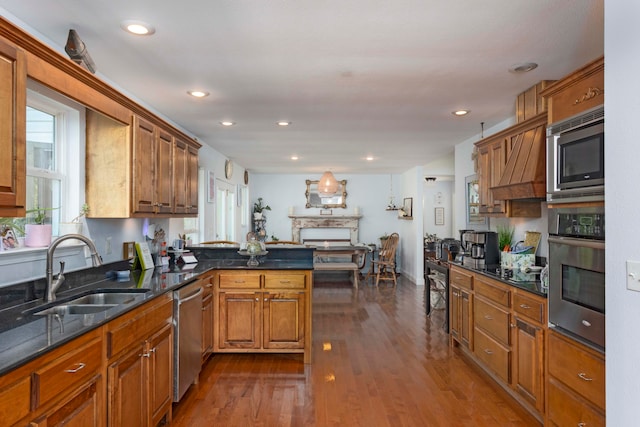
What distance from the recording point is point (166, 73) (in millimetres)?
3193

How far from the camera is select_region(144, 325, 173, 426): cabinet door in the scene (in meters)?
2.44

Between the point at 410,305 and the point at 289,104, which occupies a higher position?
the point at 289,104

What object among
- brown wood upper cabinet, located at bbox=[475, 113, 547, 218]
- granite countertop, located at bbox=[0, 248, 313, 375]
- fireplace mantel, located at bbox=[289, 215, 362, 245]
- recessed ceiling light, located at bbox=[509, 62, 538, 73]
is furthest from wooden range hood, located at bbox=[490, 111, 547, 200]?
fireplace mantel, located at bbox=[289, 215, 362, 245]

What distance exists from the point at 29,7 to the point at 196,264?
2.60m

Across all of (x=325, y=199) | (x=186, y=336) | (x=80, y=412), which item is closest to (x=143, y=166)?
(x=186, y=336)

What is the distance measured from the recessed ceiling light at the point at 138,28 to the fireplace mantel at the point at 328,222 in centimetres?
766

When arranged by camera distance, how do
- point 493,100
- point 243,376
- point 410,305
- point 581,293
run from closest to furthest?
point 581,293, point 243,376, point 493,100, point 410,305

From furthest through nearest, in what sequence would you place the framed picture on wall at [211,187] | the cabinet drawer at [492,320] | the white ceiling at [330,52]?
1. the framed picture on wall at [211,187]
2. the cabinet drawer at [492,320]
3. the white ceiling at [330,52]

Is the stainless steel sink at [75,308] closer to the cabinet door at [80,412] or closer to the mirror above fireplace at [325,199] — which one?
the cabinet door at [80,412]

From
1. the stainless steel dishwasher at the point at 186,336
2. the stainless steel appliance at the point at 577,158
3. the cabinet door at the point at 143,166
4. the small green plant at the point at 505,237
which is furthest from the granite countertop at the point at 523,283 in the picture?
the cabinet door at the point at 143,166

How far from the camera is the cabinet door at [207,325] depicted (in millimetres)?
3658

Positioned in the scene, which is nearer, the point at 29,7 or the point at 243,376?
the point at 29,7

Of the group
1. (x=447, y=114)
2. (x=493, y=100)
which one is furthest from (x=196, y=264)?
(x=493, y=100)
